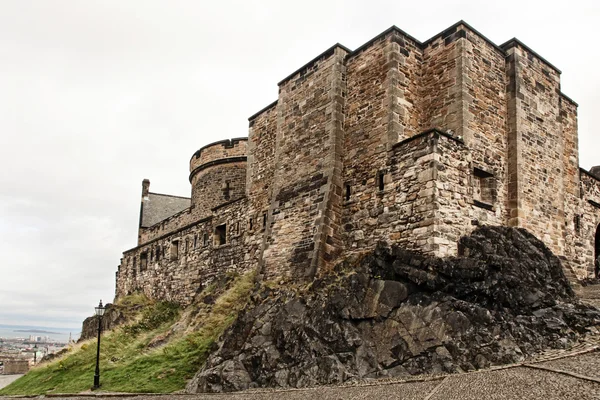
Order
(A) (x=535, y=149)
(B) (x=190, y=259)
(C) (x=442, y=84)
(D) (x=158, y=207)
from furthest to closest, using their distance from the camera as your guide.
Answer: (D) (x=158, y=207) → (B) (x=190, y=259) → (A) (x=535, y=149) → (C) (x=442, y=84)

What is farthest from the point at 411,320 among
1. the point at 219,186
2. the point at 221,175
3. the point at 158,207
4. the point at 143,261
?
the point at 158,207

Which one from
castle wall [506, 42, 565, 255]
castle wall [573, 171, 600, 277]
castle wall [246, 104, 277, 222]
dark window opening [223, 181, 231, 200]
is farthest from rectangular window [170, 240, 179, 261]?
castle wall [573, 171, 600, 277]

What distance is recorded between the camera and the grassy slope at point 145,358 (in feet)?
47.1

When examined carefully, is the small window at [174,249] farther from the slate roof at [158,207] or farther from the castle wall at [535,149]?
the castle wall at [535,149]

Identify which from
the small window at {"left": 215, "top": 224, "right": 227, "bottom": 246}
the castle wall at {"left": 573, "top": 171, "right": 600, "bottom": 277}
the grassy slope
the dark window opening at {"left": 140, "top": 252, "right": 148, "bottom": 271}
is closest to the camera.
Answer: the grassy slope

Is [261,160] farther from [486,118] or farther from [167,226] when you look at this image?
[167,226]

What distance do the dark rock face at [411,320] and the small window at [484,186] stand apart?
1.15 metres

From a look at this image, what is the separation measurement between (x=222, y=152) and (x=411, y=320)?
17317mm

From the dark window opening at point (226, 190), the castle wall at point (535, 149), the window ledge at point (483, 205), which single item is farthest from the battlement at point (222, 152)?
the window ledge at point (483, 205)

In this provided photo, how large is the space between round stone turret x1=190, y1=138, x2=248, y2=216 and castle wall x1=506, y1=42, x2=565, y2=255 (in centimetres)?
1417

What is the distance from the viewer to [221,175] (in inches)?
1054

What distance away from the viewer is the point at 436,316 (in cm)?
1126

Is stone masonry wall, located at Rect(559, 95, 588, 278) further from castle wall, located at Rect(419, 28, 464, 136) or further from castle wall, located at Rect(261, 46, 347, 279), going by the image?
castle wall, located at Rect(261, 46, 347, 279)

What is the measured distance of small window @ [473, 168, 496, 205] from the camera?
1398 cm
